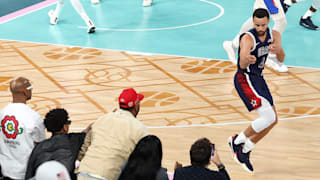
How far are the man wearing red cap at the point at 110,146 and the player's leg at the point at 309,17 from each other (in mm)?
6855

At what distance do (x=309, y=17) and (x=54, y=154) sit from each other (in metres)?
7.37

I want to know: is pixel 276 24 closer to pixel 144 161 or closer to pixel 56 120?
pixel 56 120

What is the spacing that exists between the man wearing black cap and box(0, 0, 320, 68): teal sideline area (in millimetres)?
4991

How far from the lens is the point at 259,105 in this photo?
18.3 ft

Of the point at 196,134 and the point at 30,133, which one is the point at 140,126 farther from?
the point at 196,134

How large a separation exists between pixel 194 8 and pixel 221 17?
0.97 meters

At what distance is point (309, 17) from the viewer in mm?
10508

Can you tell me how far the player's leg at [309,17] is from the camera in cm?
1035

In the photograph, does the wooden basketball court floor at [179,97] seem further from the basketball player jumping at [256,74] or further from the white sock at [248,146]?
the basketball player jumping at [256,74]

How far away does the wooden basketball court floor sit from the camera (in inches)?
243

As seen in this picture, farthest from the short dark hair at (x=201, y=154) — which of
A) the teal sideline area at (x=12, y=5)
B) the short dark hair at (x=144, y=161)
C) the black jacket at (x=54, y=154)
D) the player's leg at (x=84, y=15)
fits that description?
the teal sideline area at (x=12, y=5)

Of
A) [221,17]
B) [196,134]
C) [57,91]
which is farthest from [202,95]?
[221,17]

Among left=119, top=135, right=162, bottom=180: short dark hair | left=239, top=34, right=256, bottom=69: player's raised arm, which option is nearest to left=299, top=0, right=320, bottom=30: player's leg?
left=239, top=34, right=256, bottom=69: player's raised arm

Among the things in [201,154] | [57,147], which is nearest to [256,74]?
[201,154]
